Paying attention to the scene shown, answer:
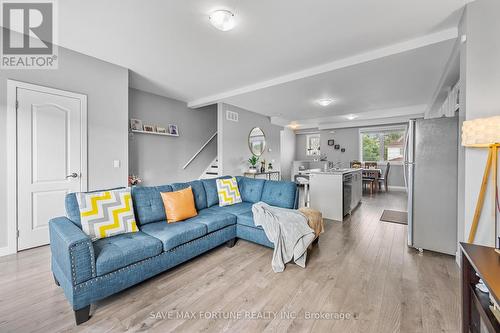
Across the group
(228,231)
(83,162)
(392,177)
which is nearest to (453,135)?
(228,231)

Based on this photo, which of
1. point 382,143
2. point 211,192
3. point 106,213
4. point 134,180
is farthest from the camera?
point 382,143

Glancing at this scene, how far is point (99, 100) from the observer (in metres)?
3.19

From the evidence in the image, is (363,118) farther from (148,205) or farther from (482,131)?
(148,205)

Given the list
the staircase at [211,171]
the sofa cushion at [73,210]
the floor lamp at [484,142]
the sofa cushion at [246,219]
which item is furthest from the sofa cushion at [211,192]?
the floor lamp at [484,142]

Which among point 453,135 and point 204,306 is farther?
point 453,135

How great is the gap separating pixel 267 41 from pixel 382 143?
7.30m

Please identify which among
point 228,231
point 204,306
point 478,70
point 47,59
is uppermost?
point 47,59

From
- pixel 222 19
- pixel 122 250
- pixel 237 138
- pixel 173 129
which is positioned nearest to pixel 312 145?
pixel 237 138

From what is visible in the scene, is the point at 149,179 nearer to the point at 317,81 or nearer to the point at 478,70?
the point at 317,81

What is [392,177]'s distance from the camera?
7980mm

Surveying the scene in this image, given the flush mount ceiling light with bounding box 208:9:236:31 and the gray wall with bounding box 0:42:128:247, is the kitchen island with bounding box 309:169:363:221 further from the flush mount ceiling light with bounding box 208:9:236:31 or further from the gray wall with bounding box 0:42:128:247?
the gray wall with bounding box 0:42:128:247

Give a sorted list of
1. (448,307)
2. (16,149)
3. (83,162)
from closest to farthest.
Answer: (448,307), (16,149), (83,162)

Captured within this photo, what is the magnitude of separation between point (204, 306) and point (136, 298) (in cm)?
60

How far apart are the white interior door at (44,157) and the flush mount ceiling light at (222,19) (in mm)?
2278
